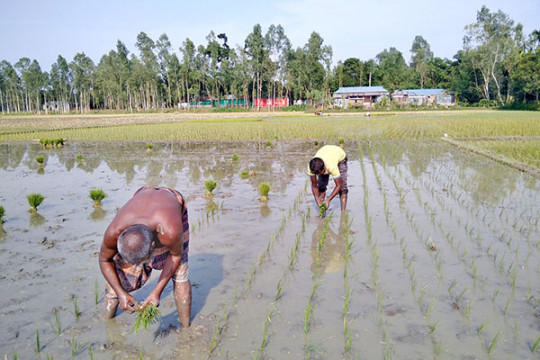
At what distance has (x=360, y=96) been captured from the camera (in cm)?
5400

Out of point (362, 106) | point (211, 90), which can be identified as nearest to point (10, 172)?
point (362, 106)

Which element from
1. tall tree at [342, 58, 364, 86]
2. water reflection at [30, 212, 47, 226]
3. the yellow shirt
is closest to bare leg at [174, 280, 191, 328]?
the yellow shirt

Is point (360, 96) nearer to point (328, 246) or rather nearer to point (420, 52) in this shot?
point (420, 52)

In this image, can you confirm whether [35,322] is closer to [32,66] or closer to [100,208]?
[100,208]

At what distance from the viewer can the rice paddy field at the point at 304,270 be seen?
10.5 feet

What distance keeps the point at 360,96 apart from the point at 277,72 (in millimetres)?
12690

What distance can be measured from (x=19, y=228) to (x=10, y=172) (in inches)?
240

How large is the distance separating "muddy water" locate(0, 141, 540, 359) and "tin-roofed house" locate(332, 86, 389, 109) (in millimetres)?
45204

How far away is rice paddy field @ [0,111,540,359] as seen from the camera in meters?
3.19

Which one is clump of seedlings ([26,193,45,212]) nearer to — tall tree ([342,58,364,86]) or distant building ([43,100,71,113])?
tall tree ([342,58,364,86])

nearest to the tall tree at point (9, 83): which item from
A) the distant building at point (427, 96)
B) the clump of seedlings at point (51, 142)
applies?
the distant building at point (427, 96)

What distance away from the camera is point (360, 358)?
2.98 meters

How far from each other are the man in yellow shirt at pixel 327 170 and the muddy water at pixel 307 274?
439 millimetres

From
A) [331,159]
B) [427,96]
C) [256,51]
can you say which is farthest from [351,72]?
[331,159]
